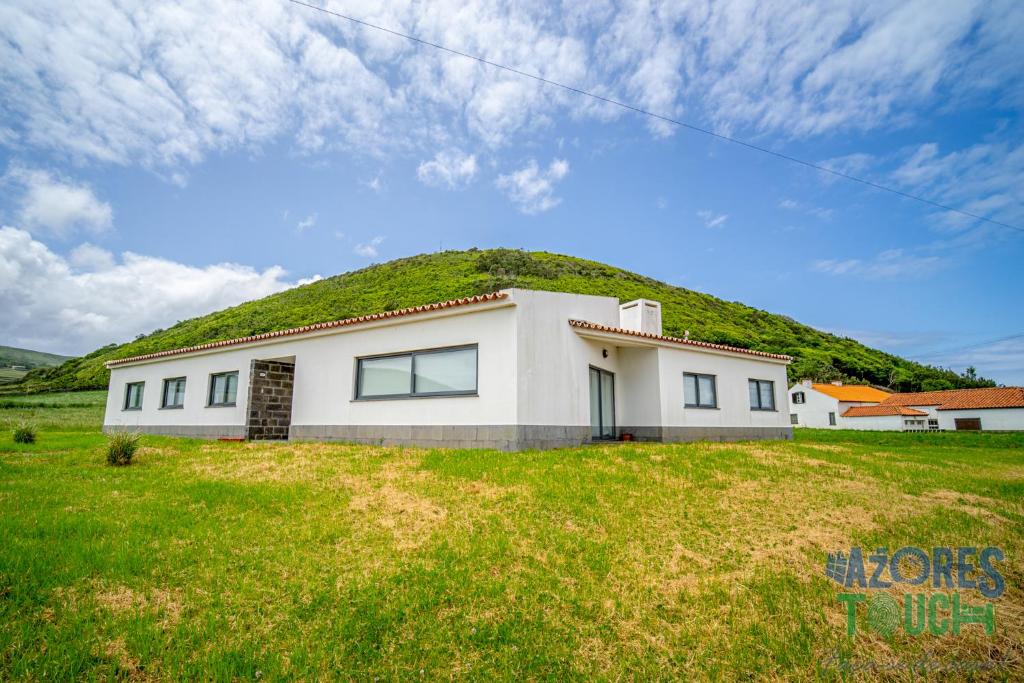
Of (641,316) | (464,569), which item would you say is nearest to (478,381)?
(464,569)

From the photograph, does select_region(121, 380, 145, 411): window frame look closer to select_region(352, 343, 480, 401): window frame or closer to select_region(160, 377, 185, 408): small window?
select_region(160, 377, 185, 408): small window

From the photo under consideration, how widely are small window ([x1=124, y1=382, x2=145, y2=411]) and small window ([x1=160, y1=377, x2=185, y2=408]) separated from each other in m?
1.86

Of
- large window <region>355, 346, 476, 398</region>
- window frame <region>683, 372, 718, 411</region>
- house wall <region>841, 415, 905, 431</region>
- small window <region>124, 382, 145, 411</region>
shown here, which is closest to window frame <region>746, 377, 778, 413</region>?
window frame <region>683, 372, 718, 411</region>

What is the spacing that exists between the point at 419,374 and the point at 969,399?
58.8m

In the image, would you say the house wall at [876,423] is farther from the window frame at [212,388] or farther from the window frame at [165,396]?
the window frame at [165,396]

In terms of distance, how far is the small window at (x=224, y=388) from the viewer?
1641cm

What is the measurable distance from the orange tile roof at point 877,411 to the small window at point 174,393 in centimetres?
5609

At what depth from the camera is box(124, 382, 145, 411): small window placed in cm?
2008

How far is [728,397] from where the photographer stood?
16.4m

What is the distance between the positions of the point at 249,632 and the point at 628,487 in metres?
6.04

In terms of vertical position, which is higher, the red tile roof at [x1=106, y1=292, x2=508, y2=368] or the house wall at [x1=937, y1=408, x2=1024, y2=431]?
the red tile roof at [x1=106, y1=292, x2=508, y2=368]

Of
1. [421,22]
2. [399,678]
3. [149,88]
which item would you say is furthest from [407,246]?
[399,678]

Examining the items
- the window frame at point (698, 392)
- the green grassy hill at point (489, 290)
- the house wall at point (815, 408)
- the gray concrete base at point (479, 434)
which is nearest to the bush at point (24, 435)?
the gray concrete base at point (479, 434)

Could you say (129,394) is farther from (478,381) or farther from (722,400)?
(722,400)
